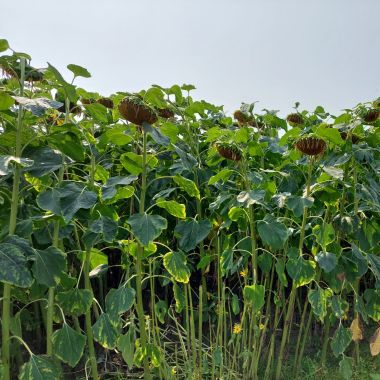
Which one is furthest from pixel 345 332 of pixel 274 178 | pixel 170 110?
pixel 170 110

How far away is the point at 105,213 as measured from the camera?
170cm

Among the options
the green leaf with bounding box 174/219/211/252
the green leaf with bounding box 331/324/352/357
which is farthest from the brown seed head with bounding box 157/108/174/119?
the green leaf with bounding box 331/324/352/357

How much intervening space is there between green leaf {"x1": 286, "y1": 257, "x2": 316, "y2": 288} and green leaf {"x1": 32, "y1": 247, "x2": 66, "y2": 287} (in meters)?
0.97

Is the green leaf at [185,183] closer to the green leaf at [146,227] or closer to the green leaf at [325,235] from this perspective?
the green leaf at [146,227]

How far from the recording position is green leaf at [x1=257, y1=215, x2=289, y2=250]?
1.93m

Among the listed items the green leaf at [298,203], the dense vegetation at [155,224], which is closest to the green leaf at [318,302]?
the dense vegetation at [155,224]

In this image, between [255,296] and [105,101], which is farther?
[105,101]

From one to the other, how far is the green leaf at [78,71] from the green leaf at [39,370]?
3.04 feet

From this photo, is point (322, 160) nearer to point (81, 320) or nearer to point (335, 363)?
point (335, 363)

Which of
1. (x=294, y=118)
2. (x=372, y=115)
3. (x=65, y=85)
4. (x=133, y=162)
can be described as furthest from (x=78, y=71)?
(x=294, y=118)

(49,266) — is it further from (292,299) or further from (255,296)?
(292,299)

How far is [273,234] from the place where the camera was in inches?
76.7

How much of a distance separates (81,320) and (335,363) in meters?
1.45

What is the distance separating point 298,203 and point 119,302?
0.81 metres
